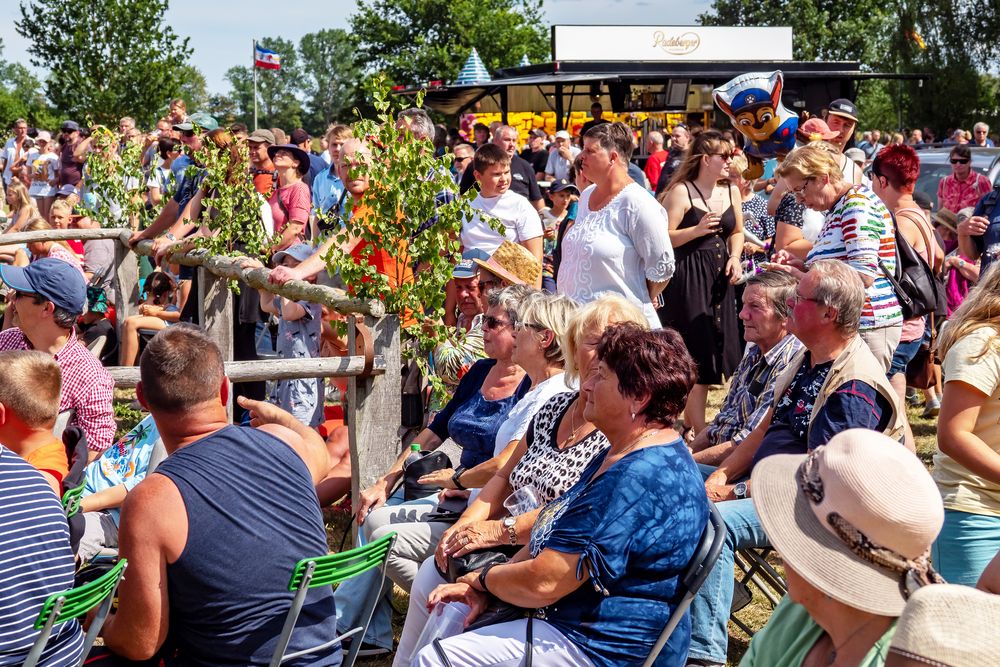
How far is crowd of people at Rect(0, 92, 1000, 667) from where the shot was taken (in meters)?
2.01

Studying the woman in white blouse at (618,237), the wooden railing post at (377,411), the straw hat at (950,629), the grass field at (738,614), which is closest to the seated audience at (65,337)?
the wooden railing post at (377,411)

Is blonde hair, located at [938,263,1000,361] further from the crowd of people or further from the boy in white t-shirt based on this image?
the boy in white t-shirt

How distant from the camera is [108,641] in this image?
2.79 meters

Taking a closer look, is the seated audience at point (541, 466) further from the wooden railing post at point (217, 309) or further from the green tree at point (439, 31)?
the green tree at point (439, 31)

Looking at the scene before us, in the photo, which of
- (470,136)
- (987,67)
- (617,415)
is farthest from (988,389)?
(987,67)

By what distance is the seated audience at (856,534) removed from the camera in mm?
1816

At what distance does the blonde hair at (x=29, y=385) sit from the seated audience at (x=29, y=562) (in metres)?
0.67

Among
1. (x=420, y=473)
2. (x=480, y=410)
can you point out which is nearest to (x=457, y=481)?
(x=420, y=473)

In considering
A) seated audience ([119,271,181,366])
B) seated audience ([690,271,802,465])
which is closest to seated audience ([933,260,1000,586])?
seated audience ([690,271,802,465])

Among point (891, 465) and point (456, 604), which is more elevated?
point (891, 465)

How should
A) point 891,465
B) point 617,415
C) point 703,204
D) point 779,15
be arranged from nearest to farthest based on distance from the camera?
point 891,465
point 617,415
point 703,204
point 779,15

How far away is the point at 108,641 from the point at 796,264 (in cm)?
448

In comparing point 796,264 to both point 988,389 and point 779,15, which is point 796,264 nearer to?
point 988,389

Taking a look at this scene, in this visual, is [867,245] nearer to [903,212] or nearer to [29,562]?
[903,212]
